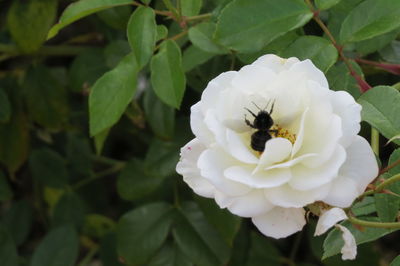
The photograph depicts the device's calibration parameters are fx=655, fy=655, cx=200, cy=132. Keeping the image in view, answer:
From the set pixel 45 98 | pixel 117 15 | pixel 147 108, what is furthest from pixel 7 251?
pixel 117 15

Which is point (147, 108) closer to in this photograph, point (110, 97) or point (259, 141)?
point (110, 97)

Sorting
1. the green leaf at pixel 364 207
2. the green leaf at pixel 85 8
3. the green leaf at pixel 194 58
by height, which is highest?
the green leaf at pixel 85 8

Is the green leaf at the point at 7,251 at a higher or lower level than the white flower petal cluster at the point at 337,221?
lower

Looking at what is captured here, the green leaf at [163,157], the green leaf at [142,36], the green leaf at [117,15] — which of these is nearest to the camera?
the green leaf at [142,36]

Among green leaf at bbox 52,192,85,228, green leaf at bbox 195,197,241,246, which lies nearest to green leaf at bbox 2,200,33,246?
green leaf at bbox 52,192,85,228

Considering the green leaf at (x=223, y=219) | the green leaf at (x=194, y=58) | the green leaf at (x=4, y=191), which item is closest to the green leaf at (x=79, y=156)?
the green leaf at (x=4, y=191)

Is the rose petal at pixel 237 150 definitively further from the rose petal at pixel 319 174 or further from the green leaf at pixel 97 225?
the green leaf at pixel 97 225

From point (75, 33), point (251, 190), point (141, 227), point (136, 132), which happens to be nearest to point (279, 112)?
point (251, 190)

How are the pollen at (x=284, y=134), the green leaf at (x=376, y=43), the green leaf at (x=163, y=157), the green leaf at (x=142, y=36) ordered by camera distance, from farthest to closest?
the green leaf at (x=163, y=157)
the green leaf at (x=376, y=43)
the green leaf at (x=142, y=36)
the pollen at (x=284, y=134)
